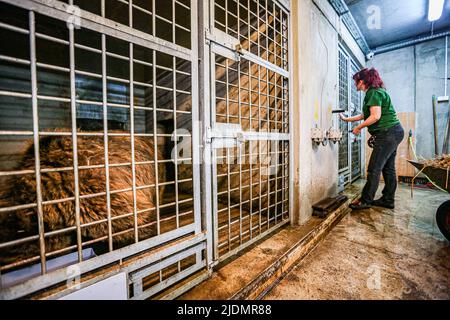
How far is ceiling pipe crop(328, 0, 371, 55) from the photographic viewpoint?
132 inches

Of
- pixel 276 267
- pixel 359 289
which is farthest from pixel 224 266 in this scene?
pixel 359 289

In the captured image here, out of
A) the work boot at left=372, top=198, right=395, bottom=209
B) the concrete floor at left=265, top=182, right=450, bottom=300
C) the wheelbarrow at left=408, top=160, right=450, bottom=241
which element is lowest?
the concrete floor at left=265, top=182, right=450, bottom=300

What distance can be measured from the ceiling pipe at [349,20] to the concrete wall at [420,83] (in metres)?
0.94

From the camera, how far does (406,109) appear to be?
217 inches

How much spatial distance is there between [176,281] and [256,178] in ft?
5.37

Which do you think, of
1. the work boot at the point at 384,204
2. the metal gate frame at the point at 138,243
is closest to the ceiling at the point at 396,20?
the work boot at the point at 384,204

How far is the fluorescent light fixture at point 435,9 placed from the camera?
3.66 m

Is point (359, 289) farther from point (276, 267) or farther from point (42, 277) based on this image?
point (42, 277)

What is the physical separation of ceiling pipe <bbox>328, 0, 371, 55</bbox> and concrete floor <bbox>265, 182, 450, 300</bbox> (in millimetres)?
3503

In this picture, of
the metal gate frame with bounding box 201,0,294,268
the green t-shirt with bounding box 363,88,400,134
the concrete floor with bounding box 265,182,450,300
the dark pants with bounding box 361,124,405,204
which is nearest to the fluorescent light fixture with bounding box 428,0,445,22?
the green t-shirt with bounding box 363,88,400,134

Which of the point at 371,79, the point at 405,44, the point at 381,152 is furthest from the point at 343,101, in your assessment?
the point at 405,44

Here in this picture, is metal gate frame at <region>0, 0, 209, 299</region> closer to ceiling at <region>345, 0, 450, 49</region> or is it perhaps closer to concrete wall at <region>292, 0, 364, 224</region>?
concrete wall at <region>292, 0, 364, 224</region>

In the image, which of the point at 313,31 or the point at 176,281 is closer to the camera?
the point at 176,281

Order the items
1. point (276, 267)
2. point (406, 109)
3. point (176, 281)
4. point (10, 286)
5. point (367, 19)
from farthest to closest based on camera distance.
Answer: point (406, 109) < point (367, 19) < point (276, 267) < point (176, 281) < point (10, 286)
